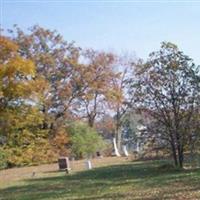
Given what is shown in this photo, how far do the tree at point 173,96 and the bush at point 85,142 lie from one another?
23147 millimetres

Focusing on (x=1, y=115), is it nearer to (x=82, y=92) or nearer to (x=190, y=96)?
(x=82, y=92)

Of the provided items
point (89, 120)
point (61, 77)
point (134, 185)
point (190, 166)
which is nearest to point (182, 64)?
point (190, 166)

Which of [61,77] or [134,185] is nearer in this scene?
[134,185]

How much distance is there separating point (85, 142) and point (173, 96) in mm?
24096

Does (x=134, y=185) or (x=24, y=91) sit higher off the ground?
(x=24, y=91)

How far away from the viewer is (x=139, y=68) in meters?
22.6

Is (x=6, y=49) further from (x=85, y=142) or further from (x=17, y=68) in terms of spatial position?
(x=85, y=142)

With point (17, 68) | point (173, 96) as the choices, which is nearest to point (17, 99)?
point (17, 68)

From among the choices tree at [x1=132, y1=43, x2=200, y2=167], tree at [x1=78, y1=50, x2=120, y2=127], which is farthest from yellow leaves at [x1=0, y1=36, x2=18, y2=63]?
tree at [x1=132, y1=43, x2=200, y2=167]

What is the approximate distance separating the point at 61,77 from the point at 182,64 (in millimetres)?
26007

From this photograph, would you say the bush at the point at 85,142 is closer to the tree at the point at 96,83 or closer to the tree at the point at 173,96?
the tree at the point at 96,83

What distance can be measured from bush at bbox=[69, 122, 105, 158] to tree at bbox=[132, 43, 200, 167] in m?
23.1

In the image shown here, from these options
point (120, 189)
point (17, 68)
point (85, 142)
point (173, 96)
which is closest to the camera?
point (120, 189)

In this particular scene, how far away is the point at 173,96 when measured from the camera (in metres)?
21.8
